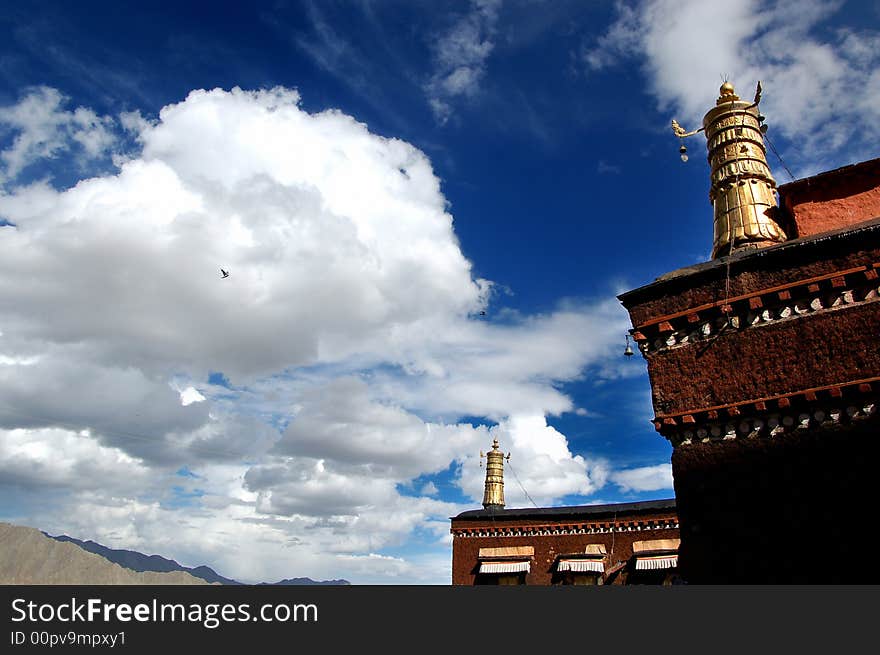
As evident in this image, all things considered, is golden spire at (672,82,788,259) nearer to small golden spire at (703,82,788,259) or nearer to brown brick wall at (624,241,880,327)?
small golden spire at (703,82,788,259)

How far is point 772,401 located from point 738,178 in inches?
308

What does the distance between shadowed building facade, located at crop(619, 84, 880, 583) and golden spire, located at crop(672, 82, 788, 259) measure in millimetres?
3473

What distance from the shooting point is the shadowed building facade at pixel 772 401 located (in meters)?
10.2

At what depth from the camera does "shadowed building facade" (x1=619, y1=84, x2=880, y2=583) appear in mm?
10203

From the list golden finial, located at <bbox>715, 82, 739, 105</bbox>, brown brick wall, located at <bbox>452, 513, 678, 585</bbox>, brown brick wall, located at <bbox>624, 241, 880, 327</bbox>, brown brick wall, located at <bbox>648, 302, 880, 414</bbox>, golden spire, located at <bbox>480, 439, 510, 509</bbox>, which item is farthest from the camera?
golden spire, located at <bbox>480, 439, 510, 509</bbox>

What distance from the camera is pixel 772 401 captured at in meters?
11.0

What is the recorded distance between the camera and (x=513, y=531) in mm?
30156

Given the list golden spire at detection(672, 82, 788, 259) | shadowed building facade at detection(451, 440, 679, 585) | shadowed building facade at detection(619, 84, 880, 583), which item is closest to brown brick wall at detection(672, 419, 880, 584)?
shadowed building facade at detection(619, 84, 880, 583)

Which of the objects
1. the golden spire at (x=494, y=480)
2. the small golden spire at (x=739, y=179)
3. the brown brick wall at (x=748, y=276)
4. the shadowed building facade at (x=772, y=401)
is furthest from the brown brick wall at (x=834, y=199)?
the golden spire at (x=494, y=480)

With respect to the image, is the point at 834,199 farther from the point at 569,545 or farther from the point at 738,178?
the point at 569,545

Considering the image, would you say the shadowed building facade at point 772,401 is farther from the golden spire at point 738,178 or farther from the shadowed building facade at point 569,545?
the shadowed building facade at point 569,545
